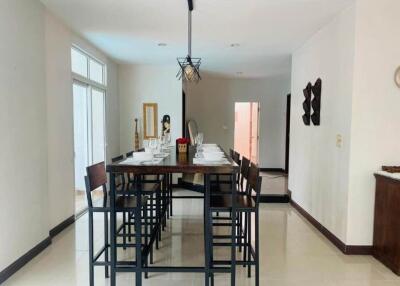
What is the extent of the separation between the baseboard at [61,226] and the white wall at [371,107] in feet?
11.5

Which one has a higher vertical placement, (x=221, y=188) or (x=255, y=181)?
(x=255, y=181)

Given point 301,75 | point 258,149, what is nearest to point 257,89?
point 258,149

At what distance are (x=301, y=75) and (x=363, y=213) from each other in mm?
2502

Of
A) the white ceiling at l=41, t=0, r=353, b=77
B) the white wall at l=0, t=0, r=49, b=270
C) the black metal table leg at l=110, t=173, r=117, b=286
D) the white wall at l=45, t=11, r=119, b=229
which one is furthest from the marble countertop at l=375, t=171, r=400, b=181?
the white wall at l=45, t=11, r=119, b=229

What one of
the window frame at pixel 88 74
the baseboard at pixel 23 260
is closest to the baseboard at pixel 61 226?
the baseboard at pixel 23 260

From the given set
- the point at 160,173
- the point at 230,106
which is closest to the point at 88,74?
the point at 160,173

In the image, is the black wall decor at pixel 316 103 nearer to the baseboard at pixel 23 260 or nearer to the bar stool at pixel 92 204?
the bar stool at pixel 92 204

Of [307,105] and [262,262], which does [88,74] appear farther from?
[262,262]

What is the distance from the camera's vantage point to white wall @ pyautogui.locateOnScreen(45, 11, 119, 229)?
3.52m

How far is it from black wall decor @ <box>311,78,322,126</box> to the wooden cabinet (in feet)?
3.99

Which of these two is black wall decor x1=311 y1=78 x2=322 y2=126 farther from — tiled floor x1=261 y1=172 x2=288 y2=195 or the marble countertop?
tiled floor x1=261 y1=172 x2=288 y2=195

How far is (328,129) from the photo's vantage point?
370cm

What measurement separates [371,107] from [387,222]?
1.19 meters

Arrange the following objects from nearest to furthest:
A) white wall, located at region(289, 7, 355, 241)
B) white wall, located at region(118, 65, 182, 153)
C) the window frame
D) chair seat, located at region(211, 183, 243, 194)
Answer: chair seat, located at region(211, 183, 243, 194) < white wall, located at region(289, 7, 355, 241) < the window frame < white wall, located at region(118, 65, 182, 153)
